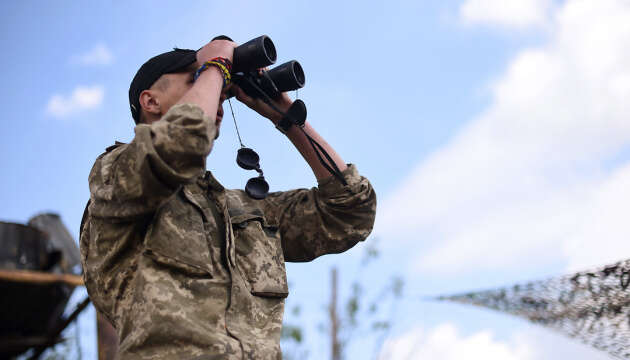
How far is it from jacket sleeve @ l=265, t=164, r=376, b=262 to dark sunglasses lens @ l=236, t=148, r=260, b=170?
271mm

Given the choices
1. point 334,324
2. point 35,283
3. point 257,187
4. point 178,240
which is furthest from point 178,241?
point 334,324

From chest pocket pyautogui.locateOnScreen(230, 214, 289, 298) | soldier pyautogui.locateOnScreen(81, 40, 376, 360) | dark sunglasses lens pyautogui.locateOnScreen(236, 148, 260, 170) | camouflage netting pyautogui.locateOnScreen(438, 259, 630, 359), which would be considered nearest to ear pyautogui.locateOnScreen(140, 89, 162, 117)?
soldier pyautogui.locateOnScreen(81, 40, 376, 360)

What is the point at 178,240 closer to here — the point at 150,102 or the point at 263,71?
the point at 150,102

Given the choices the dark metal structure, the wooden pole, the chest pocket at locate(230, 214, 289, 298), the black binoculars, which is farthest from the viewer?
the wooden pole

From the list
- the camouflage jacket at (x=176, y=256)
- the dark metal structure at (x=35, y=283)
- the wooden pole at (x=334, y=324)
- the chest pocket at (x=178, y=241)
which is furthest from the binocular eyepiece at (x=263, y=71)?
the wooden pole at (x=334, y=324)

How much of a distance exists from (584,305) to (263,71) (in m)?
1.75

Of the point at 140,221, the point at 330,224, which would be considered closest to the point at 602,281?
the point at 330,224

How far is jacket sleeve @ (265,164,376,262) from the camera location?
7.28ft

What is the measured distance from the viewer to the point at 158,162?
61.3 inches

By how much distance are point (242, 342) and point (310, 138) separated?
2.66 feet

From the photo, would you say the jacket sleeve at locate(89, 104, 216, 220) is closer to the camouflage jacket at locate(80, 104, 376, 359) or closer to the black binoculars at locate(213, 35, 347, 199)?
the camouflage jacket at locate(80, 104, 376, 359)

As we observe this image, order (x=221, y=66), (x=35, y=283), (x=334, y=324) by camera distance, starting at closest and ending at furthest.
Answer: (x=221, y=66) < (x=35, y=283) < (x=334, y=324)

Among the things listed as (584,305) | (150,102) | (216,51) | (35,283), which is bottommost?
(584,305)

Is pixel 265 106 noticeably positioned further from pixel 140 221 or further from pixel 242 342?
pixel 242 342
